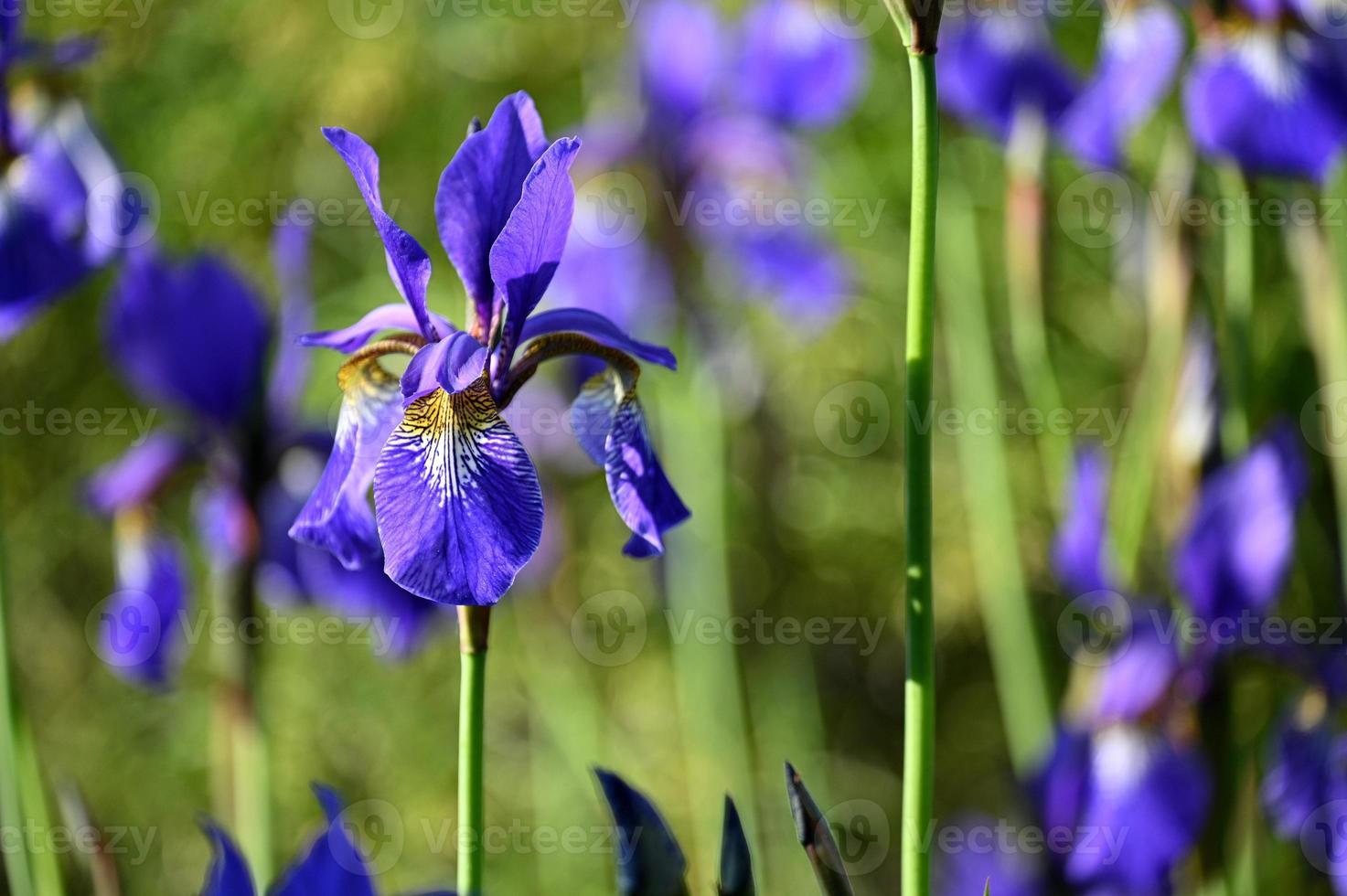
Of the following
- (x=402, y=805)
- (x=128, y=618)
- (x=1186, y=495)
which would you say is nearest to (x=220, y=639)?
(x=128, y=618)

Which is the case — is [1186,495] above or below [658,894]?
above

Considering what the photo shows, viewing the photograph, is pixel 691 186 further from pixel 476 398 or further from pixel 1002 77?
pixel 476 398

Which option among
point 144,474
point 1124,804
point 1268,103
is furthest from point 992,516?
point 144,474

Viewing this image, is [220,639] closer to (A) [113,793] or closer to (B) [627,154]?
(B) [627,154]

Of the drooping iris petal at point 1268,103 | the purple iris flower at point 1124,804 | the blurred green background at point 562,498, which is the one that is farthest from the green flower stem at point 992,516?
the blurred green background at point 562,498

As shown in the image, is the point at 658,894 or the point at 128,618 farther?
the point at 128,618

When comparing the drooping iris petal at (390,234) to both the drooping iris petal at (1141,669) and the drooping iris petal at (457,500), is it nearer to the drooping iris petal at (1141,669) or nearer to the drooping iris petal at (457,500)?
the drooping iris petal at (457,500)

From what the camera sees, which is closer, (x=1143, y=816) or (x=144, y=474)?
(x=1143, y=816)
